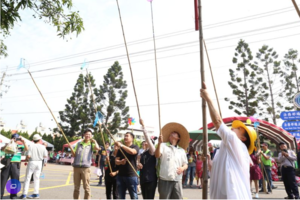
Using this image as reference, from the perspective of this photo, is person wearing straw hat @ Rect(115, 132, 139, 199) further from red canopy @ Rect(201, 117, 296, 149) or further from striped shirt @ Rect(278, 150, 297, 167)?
red canopy @ Rect(201, 117, 296, 149)

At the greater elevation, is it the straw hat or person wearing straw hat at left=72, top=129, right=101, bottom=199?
the straw hat

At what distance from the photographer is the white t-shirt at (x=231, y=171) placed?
2.43m

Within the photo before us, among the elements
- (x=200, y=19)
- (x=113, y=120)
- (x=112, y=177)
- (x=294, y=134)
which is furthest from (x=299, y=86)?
(x=200, y=19)

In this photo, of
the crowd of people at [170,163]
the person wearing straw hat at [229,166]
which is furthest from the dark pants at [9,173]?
the person wearing straw hat at [229,166]

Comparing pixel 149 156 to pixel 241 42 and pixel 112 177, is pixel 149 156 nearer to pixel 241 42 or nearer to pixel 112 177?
pixel 112 177

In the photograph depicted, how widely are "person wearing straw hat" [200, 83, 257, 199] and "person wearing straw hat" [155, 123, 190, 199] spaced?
3.73 feet

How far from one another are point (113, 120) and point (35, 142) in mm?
29455

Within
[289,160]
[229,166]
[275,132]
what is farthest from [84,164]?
[275,132]

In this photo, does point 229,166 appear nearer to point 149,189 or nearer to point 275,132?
point 149,189

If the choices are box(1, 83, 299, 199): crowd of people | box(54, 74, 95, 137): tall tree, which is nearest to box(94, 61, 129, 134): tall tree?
box(54, 74, 95, 137): tall tree

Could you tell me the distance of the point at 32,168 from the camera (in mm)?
6602

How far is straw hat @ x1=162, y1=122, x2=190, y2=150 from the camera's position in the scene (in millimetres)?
4234

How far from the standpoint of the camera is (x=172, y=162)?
3.91m

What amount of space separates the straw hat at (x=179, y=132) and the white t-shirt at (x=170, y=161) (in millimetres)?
174
